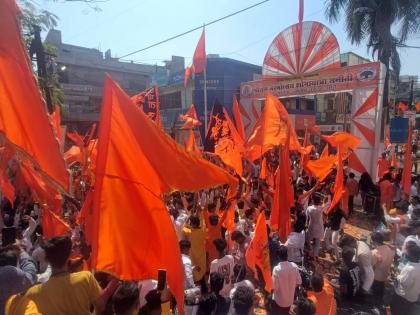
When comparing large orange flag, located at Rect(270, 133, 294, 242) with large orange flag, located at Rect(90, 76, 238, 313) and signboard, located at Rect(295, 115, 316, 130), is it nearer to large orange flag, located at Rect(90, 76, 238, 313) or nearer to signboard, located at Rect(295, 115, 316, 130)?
large orange flag, located at Rect(90, 76, 238, 313)

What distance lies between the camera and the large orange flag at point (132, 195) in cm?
262

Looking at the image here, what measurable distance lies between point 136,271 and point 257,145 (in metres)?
5.03

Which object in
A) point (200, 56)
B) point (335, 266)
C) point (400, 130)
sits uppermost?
point (200, 56)

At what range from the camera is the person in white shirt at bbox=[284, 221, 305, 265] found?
205 inches

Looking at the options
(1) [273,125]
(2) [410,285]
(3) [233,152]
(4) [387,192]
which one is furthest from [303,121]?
(2) [410,285]

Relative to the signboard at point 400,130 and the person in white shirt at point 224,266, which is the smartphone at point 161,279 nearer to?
the person in white shirt at point 224,266

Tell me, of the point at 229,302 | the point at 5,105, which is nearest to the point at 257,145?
the point at 229,302

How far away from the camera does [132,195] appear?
277 centimetres

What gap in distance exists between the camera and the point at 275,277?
13.4ft

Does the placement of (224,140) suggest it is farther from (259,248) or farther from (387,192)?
(387,192)

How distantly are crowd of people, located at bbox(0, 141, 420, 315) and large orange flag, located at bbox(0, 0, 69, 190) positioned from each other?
58cm

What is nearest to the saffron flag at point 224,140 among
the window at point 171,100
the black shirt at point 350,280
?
the black shirt at point 350,280

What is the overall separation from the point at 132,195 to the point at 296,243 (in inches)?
128

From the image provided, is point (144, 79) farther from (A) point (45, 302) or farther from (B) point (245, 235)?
(A) point (45, 302)
